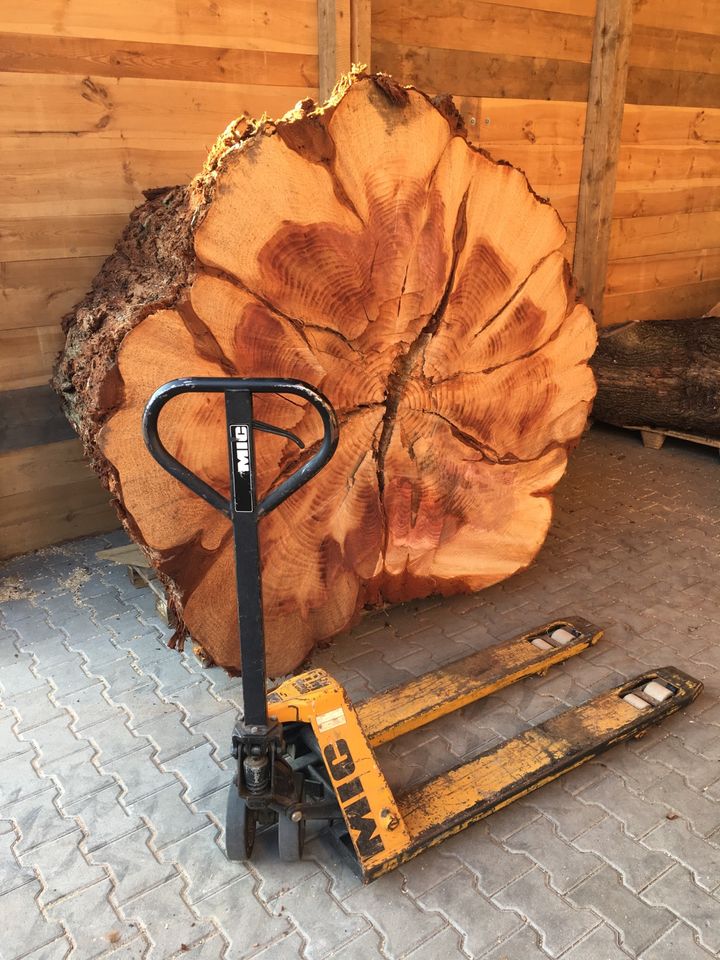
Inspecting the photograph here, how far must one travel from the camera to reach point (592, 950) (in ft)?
5.64

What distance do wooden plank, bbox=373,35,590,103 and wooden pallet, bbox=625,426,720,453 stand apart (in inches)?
84.8

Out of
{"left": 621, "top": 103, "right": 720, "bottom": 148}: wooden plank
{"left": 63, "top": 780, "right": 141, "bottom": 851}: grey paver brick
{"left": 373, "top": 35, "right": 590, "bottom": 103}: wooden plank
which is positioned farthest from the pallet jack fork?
{"left": 621, "top": 103, "right": 720, "bottom": 148}: wooden plank

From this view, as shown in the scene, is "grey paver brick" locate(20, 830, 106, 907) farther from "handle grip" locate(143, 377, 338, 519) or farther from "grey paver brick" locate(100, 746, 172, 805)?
"handle grip" locate(143, 377, 338, 519)

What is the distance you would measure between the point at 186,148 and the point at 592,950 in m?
3.36

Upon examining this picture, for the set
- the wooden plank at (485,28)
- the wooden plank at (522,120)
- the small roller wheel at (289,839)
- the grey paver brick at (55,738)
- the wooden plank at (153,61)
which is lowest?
the grey paver brick at (55,738)

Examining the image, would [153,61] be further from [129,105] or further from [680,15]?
[680,15]

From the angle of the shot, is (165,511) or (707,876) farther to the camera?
(165,511)

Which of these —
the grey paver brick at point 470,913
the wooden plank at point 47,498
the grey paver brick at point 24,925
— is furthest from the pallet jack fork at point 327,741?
the wooden plank at point 47,498

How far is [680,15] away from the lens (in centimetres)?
533

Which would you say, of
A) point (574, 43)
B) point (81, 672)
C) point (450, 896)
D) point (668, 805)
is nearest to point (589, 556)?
point (668, 805)

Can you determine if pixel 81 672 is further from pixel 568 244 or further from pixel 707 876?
pixel 568 244

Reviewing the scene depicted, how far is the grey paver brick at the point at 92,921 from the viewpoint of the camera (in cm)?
175

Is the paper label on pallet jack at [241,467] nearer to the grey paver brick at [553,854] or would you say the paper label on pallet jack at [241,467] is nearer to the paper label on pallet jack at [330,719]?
the paper label on pallet jack at [330,719]

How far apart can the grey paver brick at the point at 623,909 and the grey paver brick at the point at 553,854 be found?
3 cm
